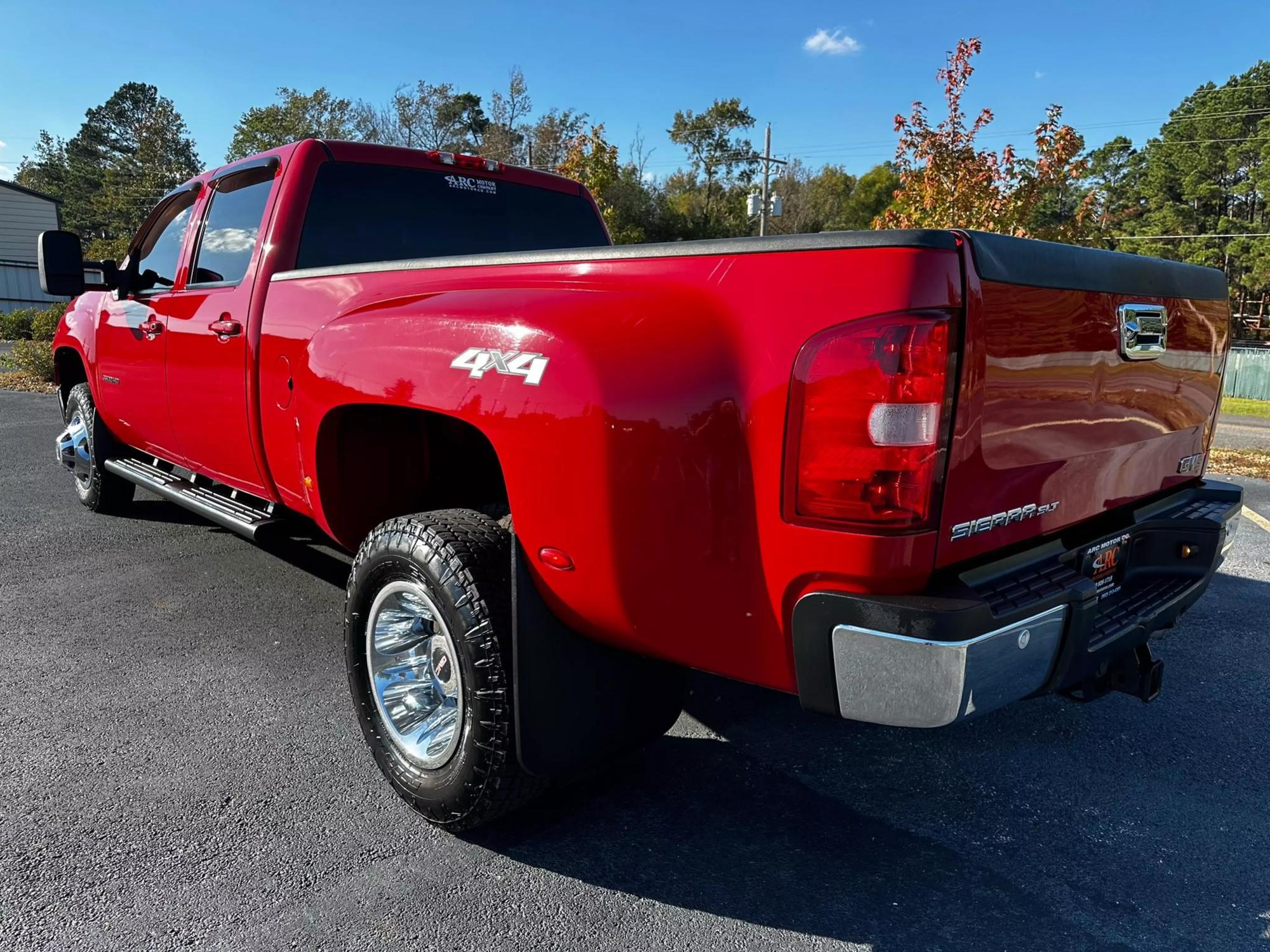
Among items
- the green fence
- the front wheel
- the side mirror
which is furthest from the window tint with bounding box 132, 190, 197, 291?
the green fence

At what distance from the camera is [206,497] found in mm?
4160

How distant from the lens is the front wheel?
2.31 meters

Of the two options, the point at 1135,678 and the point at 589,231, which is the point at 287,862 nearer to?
the point at 1135,678

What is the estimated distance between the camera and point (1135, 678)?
251 centimetres

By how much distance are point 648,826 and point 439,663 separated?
78 cm

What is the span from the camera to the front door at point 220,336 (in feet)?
11.7

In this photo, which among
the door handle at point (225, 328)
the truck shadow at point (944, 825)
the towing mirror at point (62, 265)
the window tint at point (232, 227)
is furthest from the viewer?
the towing mirror at point (62, 265)

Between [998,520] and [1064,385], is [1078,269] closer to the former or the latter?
[1064,385]

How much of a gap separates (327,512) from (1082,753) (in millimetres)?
2757

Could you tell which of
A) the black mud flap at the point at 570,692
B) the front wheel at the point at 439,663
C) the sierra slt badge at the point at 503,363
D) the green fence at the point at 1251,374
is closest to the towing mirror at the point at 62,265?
the front wheel at the point at 439,663

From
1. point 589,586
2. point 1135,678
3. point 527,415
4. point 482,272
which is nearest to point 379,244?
point 482,272

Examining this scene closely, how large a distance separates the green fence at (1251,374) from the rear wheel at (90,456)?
92.0 ft

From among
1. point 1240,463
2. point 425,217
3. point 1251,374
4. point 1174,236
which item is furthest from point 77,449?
point 1174,236

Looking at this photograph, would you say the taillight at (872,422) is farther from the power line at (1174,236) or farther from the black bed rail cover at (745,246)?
the power line at (1174,236)
